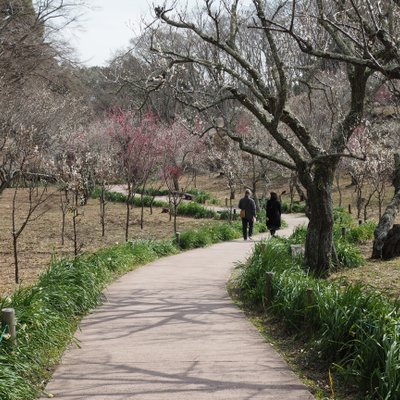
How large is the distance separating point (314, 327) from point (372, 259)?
258 inches

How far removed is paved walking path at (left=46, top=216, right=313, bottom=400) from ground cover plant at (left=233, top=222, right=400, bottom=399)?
428 millimetres

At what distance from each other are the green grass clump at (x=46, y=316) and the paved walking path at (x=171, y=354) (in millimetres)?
189

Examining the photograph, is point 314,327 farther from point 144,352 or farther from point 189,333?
point 144,352

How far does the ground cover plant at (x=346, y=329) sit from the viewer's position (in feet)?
14.2

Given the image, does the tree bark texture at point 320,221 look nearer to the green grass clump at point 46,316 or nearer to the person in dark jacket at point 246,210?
the green grass clump at point 46,316

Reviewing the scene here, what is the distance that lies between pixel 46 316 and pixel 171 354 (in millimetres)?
1513

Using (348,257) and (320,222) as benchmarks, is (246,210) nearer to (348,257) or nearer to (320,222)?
(348,257)

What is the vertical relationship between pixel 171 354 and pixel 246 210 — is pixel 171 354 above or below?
below

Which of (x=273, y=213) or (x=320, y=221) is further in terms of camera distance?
(x=273, y=213)

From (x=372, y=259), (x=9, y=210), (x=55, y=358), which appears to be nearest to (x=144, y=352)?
(x=55, y=358)

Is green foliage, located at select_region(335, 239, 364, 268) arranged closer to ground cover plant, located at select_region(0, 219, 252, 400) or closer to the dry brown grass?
the dry brown grass

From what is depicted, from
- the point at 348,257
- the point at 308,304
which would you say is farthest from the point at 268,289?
the point at 348,257

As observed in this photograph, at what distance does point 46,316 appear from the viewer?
6.08 m

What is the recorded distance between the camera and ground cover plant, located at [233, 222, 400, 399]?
4316mm
